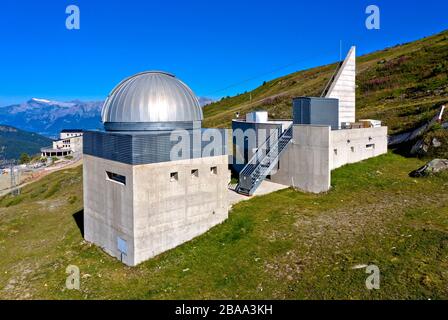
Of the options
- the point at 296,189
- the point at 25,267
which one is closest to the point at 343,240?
the point at 296,189

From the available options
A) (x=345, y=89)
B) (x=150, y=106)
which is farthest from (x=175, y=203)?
(x=345, y=89)

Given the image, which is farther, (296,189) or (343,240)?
(296,189)

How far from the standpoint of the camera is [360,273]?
12453 mm

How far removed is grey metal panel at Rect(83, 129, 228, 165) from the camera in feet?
49.7

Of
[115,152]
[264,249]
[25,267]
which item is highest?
[115,152]

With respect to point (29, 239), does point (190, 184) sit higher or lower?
higher

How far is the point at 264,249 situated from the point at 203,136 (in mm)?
5836

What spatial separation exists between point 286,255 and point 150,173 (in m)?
6.51

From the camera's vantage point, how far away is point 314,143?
23047 millimetres

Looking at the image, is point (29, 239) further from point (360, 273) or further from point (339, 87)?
point (339, 87)

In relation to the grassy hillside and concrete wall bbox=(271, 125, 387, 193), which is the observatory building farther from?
the grassy hillside

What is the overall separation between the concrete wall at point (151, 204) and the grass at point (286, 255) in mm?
630

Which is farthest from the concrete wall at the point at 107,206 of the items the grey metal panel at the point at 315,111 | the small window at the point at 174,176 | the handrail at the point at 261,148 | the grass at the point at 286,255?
the grey metal panel at the point at 315,111

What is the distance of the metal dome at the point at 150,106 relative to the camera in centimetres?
1695
